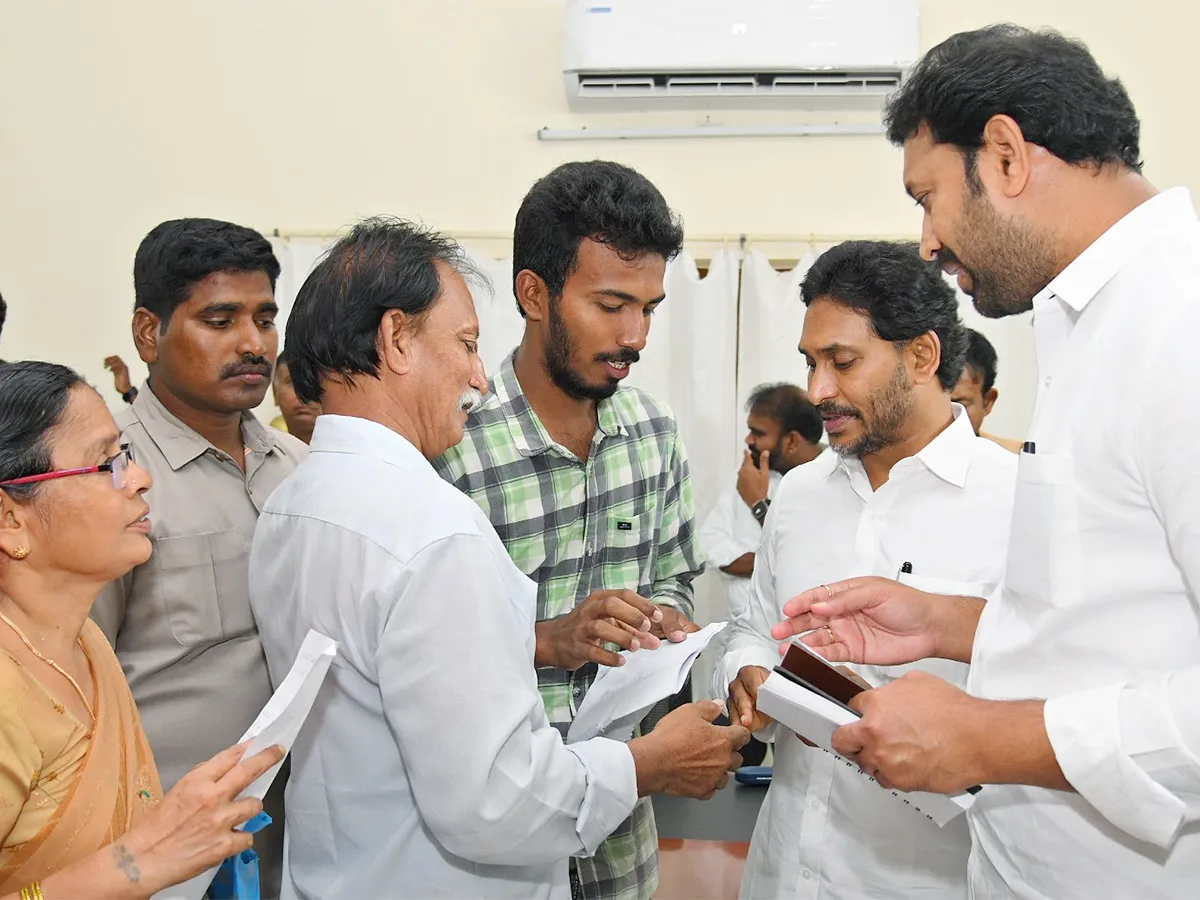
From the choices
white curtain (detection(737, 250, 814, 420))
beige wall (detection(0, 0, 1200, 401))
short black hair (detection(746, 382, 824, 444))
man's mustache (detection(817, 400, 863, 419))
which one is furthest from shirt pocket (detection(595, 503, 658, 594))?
beige wall (detection(0, 0, 1200, 401))

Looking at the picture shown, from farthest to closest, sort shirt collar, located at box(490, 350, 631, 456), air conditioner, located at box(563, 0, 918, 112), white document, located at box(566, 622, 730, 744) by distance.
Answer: air conditioner, located at box(563, 0, 918, 112) < shirt collar, located at box(490, 350, 631, 456) < white document, located at box(566, 622, 730, 744)

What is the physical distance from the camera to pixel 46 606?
1.27m

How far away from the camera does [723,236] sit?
440 cm

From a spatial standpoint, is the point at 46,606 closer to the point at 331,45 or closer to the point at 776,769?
the point at 776,769

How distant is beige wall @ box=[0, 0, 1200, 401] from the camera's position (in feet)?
14.7

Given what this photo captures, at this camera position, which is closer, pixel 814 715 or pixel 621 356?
pixel 814 715

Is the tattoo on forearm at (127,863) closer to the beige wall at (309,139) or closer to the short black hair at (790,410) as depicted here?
the short black hair at (790,410)

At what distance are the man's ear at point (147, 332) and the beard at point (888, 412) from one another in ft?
4.40

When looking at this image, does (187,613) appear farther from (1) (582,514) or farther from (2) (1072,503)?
(2) (1072,503)

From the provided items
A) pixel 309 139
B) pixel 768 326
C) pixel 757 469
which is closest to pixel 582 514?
pixel 757 469

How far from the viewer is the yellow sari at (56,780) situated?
1.13m

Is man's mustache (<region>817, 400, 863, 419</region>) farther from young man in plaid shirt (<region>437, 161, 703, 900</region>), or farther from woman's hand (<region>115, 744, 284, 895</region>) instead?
woman's hand (<region>115, 744, 284, 895</region>)

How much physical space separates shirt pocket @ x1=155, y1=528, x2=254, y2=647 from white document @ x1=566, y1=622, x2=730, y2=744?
642mm

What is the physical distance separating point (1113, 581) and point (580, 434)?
104 centimetres
